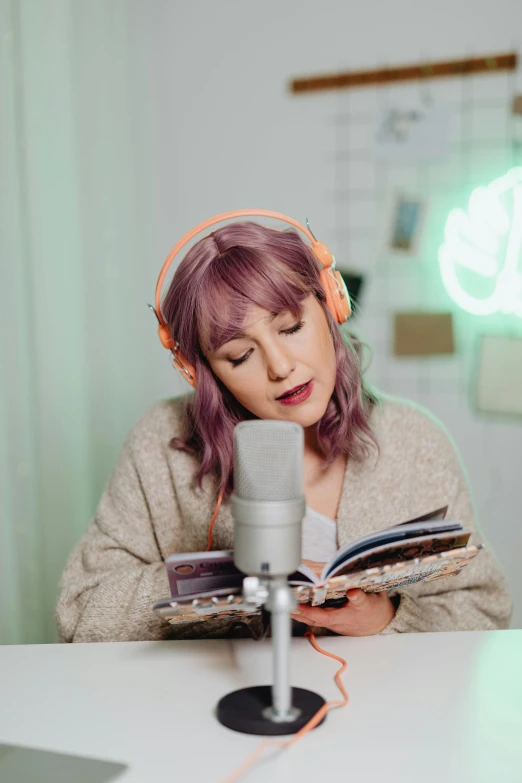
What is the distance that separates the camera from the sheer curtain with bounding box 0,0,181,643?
1.58 m

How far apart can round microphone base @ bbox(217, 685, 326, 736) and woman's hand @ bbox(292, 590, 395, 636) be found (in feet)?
0.49

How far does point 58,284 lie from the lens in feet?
5.68

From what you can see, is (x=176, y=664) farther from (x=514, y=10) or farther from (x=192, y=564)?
(x=514, y=10)

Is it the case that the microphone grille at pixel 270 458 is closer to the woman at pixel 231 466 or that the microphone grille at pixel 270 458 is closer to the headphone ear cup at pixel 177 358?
the woman at pixel 231 466

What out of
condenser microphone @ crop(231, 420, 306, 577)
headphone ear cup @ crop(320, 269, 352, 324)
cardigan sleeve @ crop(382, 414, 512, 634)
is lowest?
cardigan sleeve @ crop(382, 414, 512, 634)

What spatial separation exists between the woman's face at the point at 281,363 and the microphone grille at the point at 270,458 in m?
0.37

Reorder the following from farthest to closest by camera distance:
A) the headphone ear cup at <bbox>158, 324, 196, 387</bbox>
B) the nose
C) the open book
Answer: the headphone ear cup at <bbox>158, 324, 196, 387</bbox> < the nose < the open book

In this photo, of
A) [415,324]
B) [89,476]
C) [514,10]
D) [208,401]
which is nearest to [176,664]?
[208,401]

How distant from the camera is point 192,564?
902 mm

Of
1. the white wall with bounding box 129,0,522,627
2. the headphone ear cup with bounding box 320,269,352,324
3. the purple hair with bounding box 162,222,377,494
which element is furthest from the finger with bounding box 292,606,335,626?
the white wall with bounding box 129,0,522,627

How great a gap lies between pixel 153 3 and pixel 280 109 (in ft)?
1.83

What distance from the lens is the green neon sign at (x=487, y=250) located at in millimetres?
2225

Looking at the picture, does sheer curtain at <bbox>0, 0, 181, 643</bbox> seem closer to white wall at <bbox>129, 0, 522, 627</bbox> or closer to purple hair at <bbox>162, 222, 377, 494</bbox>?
white wall at <bbox>129, 0, 522, 627</bbox>

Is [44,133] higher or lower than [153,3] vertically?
lower
